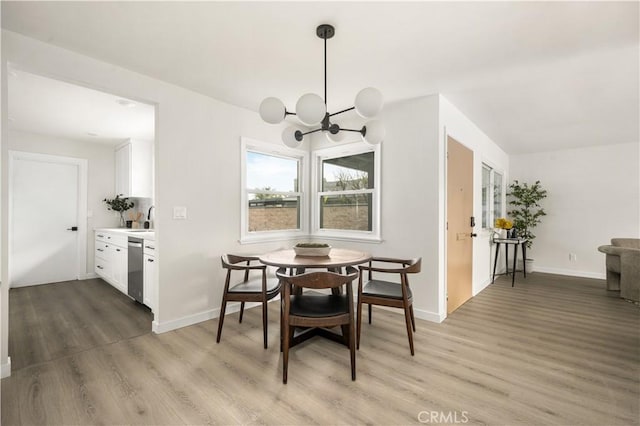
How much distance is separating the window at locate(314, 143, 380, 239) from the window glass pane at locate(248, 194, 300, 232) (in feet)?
1.07

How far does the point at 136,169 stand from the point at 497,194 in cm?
650

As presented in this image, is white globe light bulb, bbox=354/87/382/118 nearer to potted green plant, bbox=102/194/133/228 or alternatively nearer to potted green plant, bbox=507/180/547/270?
potted green plant, bbox=102/194/133/228

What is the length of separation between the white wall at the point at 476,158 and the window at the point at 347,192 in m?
0.81

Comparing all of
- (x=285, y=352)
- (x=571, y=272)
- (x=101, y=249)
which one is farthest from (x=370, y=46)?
(x=571, y=272)

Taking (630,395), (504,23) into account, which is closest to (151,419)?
(630,395)

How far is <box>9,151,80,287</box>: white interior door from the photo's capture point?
14.7ft

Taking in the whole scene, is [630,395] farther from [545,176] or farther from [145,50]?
[545,176]

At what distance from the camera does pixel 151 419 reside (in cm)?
165

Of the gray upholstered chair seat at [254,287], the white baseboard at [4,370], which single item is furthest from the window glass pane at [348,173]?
the white baseboard at [4,370]

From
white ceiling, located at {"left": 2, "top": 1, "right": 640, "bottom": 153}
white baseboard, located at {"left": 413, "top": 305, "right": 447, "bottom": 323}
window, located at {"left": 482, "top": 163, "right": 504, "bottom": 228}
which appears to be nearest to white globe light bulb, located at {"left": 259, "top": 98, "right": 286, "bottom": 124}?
white ceiling, located at {"left": 2, "top": 1, "right": 640, "bottom": 153}

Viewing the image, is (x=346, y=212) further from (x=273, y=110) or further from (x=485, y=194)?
(x=485, y=194)

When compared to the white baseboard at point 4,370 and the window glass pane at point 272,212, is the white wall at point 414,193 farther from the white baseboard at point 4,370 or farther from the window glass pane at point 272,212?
the white baseboard at point 4,370

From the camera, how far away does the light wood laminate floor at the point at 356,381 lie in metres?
1.70

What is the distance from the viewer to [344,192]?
4012 mm
